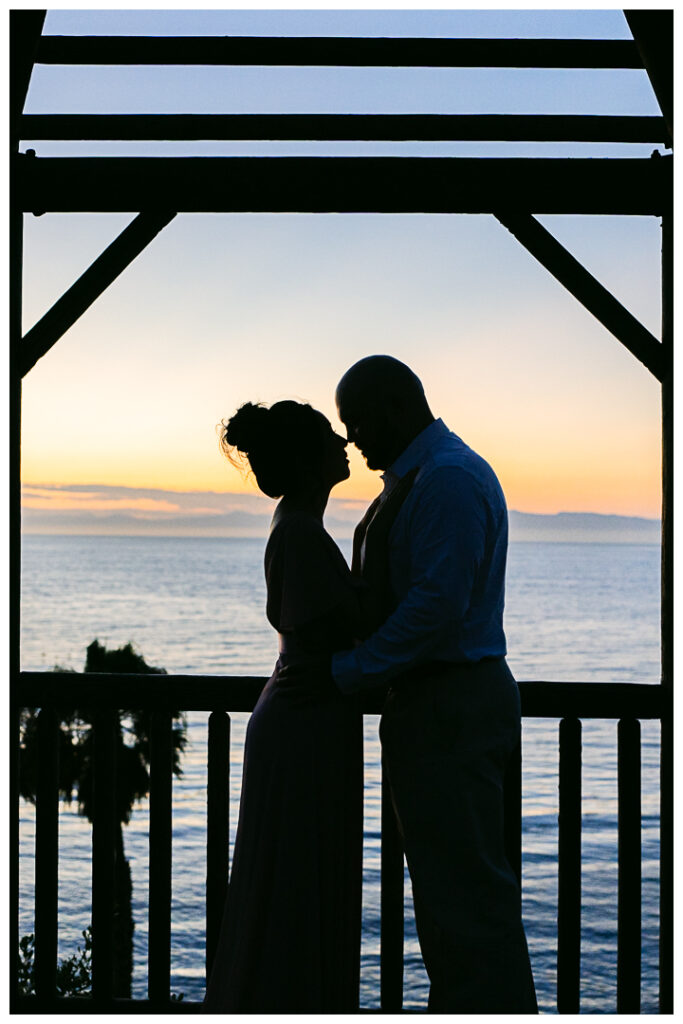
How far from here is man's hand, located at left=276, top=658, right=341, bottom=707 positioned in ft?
7.77

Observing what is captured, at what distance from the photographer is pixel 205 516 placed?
56969 millimetres

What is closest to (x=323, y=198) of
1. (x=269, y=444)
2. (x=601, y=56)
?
(x=269, y=444)

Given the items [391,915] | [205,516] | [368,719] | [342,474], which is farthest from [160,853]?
[205,516]

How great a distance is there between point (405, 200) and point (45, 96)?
1631mm

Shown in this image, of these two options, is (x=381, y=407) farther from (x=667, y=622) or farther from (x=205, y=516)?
(x=205, y=516)

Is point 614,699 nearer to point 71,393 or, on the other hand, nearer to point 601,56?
point 601,56

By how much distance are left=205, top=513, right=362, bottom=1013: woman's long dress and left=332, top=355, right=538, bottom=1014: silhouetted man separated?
10cm

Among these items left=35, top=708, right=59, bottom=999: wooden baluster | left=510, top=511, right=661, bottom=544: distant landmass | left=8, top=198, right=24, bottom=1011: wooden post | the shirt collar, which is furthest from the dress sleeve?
left=510, top=511, right=661, bottom=544: distant landmass

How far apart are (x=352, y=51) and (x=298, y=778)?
2.12 meters

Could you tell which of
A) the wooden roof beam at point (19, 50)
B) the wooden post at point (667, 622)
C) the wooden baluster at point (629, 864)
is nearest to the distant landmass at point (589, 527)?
the wooden baluster at point (629, 864)

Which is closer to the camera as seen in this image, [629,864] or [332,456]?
[332,456]

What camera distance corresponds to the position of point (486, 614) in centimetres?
241
